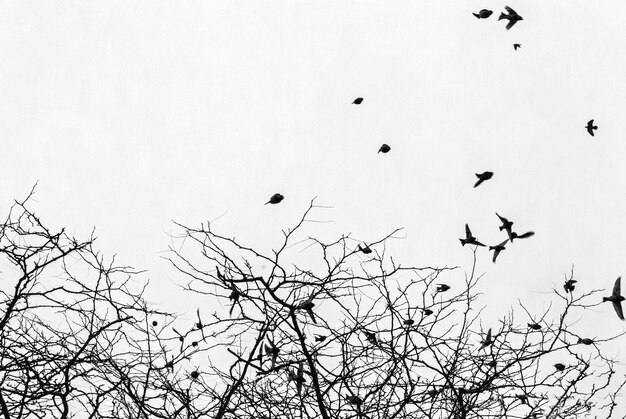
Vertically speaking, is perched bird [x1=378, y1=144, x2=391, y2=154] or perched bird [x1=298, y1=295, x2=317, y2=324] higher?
perched bird [x1=378, y1=144, x2=391, y2=154]

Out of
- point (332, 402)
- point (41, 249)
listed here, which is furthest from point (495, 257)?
point (41, 249)

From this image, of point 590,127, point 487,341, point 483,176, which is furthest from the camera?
point 590,127

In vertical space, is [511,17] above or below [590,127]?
above

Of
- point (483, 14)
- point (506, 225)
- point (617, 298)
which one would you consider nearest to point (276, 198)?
point (506, 225)

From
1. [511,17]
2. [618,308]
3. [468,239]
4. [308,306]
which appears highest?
[511,17]

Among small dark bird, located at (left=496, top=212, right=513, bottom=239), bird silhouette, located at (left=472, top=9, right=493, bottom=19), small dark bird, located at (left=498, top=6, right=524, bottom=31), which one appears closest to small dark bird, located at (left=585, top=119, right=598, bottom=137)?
small dark bird, located at (left=498, top=6, right=524, bottom=31)

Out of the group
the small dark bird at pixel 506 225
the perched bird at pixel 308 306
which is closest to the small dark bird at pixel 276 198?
the perched bird at pixel 308 306

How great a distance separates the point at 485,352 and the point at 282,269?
87.5 inches

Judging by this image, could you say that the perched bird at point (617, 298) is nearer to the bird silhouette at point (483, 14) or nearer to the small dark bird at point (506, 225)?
the small dark bird at point (506, 225)

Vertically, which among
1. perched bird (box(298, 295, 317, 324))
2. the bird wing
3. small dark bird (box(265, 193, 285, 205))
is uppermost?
small dark bird (box(265, 193, 285, 205))

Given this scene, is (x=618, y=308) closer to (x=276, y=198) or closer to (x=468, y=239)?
(x=468, y=239)

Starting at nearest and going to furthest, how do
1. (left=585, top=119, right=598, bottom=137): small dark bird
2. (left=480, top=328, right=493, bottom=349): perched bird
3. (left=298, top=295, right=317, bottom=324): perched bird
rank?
(left=298, top=295, right=317, bottom=324): perched bird, (left=480, top=328, right=493, bottom=349): perched bird, (left=585, top=119, right=598, bottom=137): small dark bird

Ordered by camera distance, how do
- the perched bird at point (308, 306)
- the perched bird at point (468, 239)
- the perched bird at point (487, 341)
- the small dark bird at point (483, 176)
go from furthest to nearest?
the small dark bird at point (483, 176) → the perched bird at point (468, 239) → the perched bird at point (487, 341) → the perched bird at point (308, 306)

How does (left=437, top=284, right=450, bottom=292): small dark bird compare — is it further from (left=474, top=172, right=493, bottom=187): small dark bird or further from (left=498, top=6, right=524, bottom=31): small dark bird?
(left=498, top=6, right=524, bottom=31): small dark bird
